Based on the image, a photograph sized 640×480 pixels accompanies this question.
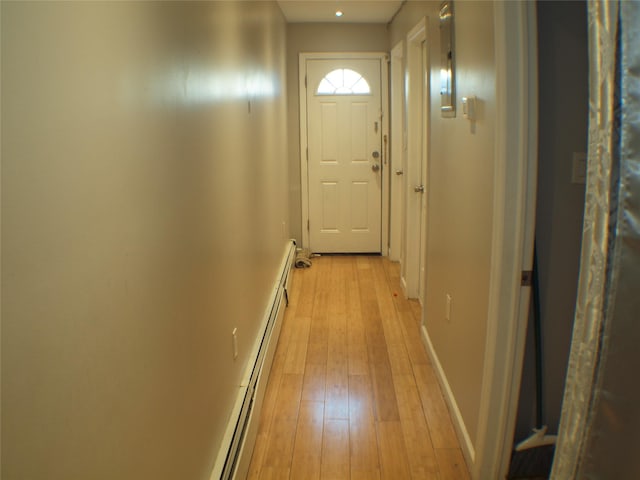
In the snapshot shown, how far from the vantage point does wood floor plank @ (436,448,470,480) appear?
222 centimetres

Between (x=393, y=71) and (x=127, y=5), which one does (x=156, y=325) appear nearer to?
(x=127, y=5)

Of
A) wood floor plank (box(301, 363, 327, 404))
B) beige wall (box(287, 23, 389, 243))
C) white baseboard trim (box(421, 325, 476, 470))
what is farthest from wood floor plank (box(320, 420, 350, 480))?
beige wall (box(287, 23, 389, 243))

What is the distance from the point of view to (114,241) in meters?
1.02

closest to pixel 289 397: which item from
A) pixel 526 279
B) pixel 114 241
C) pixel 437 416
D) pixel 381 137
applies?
pixel 437 416

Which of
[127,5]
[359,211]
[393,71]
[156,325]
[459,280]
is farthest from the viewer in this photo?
[359,211]

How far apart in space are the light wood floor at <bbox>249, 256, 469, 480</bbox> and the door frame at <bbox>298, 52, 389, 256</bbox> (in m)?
1.50

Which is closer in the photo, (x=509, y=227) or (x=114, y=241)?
(x=114, y=241)

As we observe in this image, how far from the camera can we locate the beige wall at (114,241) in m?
0.72

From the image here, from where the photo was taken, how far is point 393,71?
17.4 feet

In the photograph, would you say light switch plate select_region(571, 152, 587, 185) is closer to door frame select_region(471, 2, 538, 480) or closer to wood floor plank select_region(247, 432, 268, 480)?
door frame select_region(471, 2, 538, 480)

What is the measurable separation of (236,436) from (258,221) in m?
1.33

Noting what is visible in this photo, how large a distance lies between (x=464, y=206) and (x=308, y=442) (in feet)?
4.26

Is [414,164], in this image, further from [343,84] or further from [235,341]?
[235,341]

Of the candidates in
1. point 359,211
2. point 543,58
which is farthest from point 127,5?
point 359,211
